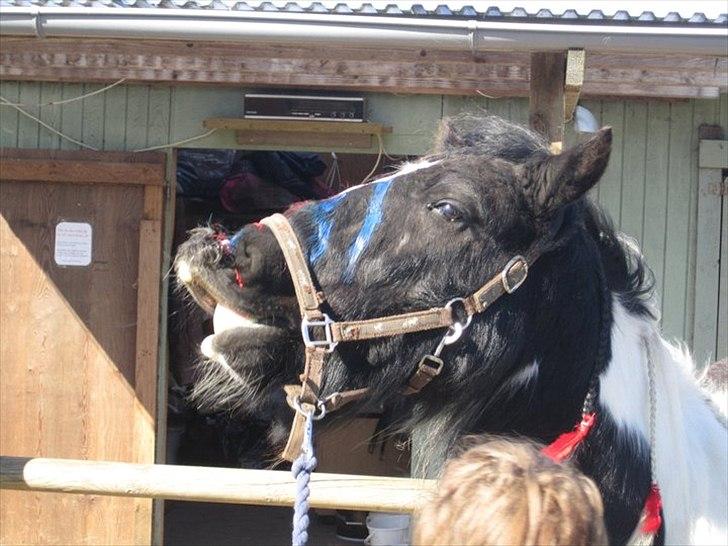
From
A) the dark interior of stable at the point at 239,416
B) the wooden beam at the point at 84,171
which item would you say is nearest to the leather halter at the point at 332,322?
the wooden beam at the point at 84,171

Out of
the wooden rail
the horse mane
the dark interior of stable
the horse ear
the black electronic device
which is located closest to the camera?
the horse ear

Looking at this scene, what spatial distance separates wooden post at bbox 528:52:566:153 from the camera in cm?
314

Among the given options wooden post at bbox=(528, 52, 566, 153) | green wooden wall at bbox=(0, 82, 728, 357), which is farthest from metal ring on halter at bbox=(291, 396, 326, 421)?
green wooden wall at bbox=(0, 82, 728, 357)

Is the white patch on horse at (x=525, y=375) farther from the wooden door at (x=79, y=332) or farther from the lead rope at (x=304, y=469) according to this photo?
the wooden door at (x=79, y=332)

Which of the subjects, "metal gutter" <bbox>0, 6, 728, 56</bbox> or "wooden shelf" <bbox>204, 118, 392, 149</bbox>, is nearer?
"metal gutter" <bbox>0, 6, 728, 56</bbox>

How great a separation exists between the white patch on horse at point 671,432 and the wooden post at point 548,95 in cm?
119

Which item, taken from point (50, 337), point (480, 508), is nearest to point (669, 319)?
point (50, 337)

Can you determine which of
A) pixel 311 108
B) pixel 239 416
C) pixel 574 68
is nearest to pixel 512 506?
pixel 574 68

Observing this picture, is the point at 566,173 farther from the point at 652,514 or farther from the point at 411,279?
the point at 652,514

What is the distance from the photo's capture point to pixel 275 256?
6.47 feet

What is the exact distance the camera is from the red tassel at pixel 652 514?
1876 mm

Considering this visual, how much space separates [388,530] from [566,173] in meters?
4.33

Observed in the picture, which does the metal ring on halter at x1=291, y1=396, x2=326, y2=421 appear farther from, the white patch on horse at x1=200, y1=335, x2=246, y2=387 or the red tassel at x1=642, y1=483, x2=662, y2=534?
the red tassel at x1=642, y1=483, x2=662, y2=534

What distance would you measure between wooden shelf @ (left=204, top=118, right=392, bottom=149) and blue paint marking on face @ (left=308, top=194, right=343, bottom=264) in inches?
113
